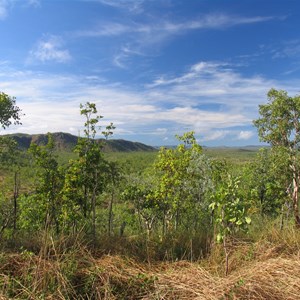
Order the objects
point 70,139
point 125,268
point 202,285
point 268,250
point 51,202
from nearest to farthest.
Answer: point 202,285 < point 125,268 < point 268,250 < point 51,202 < point 70,139

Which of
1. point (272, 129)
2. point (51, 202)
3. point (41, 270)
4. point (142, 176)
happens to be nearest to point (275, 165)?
point (272, 129)

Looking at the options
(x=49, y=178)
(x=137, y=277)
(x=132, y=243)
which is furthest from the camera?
(x=49, y=178)

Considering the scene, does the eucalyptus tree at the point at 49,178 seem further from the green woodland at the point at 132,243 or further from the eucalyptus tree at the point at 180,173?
the eucalyptus tree at the point at 180,173

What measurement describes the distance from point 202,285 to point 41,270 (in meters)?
2.41

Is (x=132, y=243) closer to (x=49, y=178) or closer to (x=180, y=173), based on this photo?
(x=49, y=178)

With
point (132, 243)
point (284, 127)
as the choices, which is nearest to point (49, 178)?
point (132, 243)

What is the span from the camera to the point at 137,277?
441 centimetres

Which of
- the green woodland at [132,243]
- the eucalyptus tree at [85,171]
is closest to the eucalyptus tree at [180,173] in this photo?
the green woodland at [132,243]

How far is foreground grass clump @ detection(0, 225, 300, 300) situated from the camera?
3812 millimetres

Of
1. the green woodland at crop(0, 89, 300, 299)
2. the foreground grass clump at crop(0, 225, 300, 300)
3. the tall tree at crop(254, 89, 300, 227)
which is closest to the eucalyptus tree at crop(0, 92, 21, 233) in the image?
the green woodland at crop(0, 89, 300, 299)

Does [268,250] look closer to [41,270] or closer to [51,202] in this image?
[41,270]

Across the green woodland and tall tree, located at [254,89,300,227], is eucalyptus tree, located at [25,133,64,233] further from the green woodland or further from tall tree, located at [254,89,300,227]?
tall tree, located at [254,89,300,227]

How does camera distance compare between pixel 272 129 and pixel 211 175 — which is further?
pixel 272 129

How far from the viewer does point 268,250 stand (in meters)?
5.49
